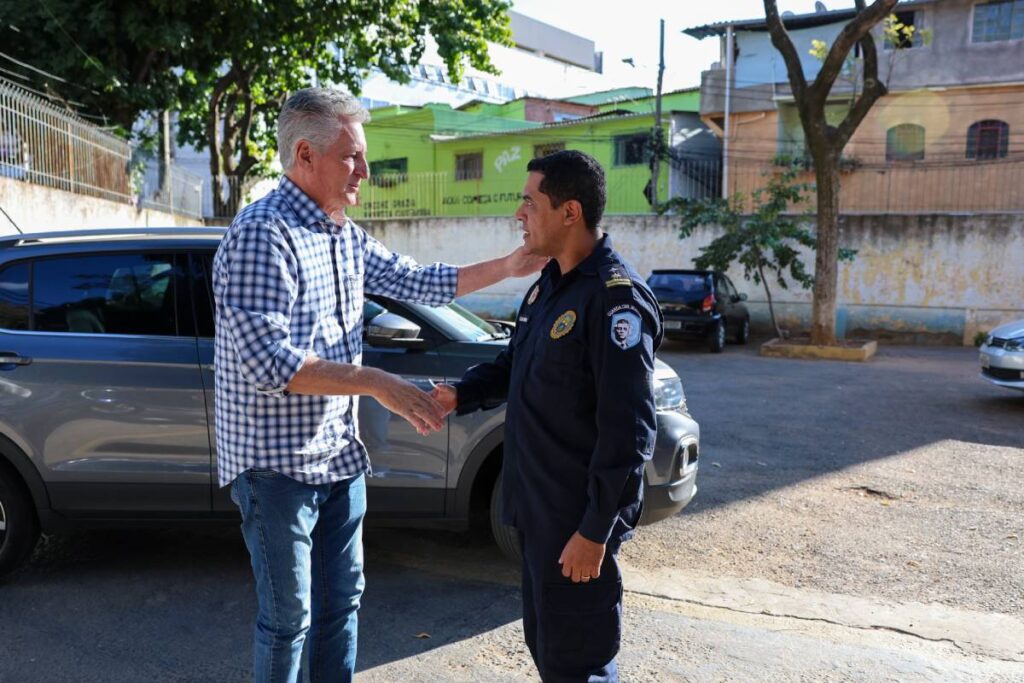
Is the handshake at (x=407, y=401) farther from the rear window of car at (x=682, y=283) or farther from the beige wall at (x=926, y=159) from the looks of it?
the beige wall at (x=926, y=159)

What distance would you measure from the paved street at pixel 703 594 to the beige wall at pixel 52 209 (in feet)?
20.0

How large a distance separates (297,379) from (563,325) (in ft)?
2.27

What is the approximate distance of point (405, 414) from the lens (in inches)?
89.5

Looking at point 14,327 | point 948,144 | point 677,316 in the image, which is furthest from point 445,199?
point 14,327

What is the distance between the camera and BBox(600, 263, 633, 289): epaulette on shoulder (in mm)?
2182

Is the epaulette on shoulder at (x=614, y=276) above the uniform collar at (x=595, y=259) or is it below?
below

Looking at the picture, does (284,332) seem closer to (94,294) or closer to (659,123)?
(94,294)

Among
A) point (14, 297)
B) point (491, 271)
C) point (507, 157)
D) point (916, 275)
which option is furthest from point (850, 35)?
point (507, 157)

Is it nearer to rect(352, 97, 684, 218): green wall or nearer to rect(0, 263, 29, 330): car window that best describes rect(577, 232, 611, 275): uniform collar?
rect(0, 263, 29, 330): car window

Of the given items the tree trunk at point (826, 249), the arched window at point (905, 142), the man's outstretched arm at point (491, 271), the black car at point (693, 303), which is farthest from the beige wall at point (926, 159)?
the man's outstretched arm at point (491, 271)

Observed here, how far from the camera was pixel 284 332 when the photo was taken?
85.2 inches

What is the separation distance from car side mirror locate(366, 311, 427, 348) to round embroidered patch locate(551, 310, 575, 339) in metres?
1.91

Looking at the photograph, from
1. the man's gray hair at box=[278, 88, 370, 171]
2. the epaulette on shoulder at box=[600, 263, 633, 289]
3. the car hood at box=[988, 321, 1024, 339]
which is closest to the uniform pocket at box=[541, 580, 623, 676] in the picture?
the epaulette on shoulder at box=[600, 263, 633, 289]

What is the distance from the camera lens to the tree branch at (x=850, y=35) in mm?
12453
